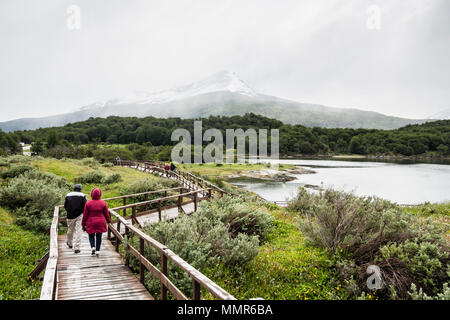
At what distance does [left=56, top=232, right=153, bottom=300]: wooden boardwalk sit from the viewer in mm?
5016

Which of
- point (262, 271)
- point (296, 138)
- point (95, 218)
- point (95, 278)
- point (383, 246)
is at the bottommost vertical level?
point (296, 138)

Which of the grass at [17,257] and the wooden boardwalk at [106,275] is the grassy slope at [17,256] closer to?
the grass at [17,257]

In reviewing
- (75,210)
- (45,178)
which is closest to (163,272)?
(75,210)

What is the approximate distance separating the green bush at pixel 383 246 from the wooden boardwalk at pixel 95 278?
4.79 meters

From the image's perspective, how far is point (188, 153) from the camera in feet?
238

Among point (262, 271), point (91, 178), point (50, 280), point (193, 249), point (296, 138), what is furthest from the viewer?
point (296, 138)

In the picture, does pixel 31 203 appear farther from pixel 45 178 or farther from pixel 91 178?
pixel 91 178

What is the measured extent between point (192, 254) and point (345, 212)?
5049 mm

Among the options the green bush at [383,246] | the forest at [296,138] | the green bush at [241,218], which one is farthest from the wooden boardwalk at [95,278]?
the forest at [296,138]

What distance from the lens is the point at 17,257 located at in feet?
25.1

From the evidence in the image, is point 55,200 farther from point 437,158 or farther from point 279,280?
point 437,158

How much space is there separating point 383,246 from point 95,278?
270 inches

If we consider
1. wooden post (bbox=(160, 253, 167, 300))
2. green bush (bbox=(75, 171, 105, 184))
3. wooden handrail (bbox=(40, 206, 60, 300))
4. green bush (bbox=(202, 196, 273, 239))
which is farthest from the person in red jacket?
green bush (bbox=(75, 171, 105, 184))

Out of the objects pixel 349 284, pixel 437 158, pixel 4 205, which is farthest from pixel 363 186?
pixel 437 158
